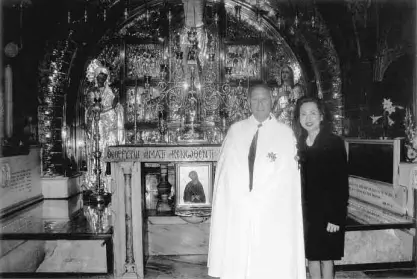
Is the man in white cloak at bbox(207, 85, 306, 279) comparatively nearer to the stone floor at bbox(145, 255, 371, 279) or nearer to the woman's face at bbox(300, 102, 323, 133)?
the woman's face at bbox(300, 102, 323, 133)

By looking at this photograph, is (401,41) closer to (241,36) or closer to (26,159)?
(241,36)

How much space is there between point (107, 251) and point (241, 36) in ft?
17.5

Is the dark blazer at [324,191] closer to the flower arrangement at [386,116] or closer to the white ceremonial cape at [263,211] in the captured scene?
the white ceremonial cape at [263,211]

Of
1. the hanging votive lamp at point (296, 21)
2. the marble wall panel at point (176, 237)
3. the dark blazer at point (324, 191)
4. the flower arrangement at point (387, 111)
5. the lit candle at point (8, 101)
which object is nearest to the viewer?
the dark blazer at point (324, 191)

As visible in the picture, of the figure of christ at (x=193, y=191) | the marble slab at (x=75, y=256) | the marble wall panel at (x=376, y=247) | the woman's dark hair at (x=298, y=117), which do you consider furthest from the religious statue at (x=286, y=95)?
the marble slab at (x=75, y=256)

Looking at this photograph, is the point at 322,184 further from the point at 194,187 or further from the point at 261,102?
the point at 194,187

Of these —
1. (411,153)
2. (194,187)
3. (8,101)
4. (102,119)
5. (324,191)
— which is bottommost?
(194,187)

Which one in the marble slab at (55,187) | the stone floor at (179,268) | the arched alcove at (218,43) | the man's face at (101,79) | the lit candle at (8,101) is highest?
the arched alcove at (218,43)

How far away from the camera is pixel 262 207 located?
2.78 metres

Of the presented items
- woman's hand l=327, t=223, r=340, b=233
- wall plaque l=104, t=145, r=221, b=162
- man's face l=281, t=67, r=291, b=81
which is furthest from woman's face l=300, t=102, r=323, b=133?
man's face l=281, t=67, r=291, b=81

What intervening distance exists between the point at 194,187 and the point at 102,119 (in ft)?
12.3

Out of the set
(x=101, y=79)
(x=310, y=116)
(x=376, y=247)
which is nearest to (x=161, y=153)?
(x=310, y=116)

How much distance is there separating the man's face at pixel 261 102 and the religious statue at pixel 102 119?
4936 millimetres

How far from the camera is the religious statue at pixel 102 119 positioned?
285 inches
